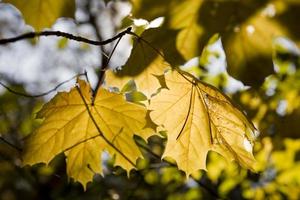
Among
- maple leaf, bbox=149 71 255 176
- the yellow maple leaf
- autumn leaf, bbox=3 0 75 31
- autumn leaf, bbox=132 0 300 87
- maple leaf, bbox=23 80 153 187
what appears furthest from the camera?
maple leaf, bbox=23 80 153 187

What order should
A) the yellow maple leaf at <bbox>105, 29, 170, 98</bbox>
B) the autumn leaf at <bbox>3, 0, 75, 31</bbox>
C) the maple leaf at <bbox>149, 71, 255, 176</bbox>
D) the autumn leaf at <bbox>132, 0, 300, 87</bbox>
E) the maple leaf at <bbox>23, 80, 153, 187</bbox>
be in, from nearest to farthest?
the autumn leaf at <bbox>132, 0, 300, 87</bbox>
the autumn leaf at <bbox>3, 0, 75, 31</bbox>
the yellow maple leaf at <bbox>105, 29, 170, 98</bbox>
the maple leaf at <bbox>149, 71, 255, 176</bbox>
the maple leaf at <bbox>23, 80, 153, 187</bbox>

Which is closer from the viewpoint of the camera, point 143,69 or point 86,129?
point 143,69

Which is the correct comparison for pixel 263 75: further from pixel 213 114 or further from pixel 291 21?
pixel 213 114

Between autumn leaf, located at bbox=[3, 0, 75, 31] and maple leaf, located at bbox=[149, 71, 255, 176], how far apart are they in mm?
485

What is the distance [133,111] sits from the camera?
1.82 meters

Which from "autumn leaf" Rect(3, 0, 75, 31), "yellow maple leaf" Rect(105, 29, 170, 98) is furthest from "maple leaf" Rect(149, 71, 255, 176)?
"autumn leaf" Rect(3, 0, 75, 31)

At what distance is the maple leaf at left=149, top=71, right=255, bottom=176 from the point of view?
1671 millimetres

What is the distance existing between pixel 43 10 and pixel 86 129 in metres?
0.68

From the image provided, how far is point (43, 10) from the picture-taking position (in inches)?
52.0

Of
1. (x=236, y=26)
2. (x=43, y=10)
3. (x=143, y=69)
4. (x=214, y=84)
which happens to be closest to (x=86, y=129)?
(x=143, y=69)

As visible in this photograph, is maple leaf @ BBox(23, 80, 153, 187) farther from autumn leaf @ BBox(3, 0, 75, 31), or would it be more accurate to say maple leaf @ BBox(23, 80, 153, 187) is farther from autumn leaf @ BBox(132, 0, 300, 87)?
autumn leaf @ BBox(132, 0, 300, 87)

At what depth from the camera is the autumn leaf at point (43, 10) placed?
A: 49.9 inches

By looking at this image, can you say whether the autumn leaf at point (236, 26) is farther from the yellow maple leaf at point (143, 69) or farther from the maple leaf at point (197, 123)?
the maple leaf at point (197, 123)

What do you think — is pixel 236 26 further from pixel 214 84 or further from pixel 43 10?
pixel 214 84
